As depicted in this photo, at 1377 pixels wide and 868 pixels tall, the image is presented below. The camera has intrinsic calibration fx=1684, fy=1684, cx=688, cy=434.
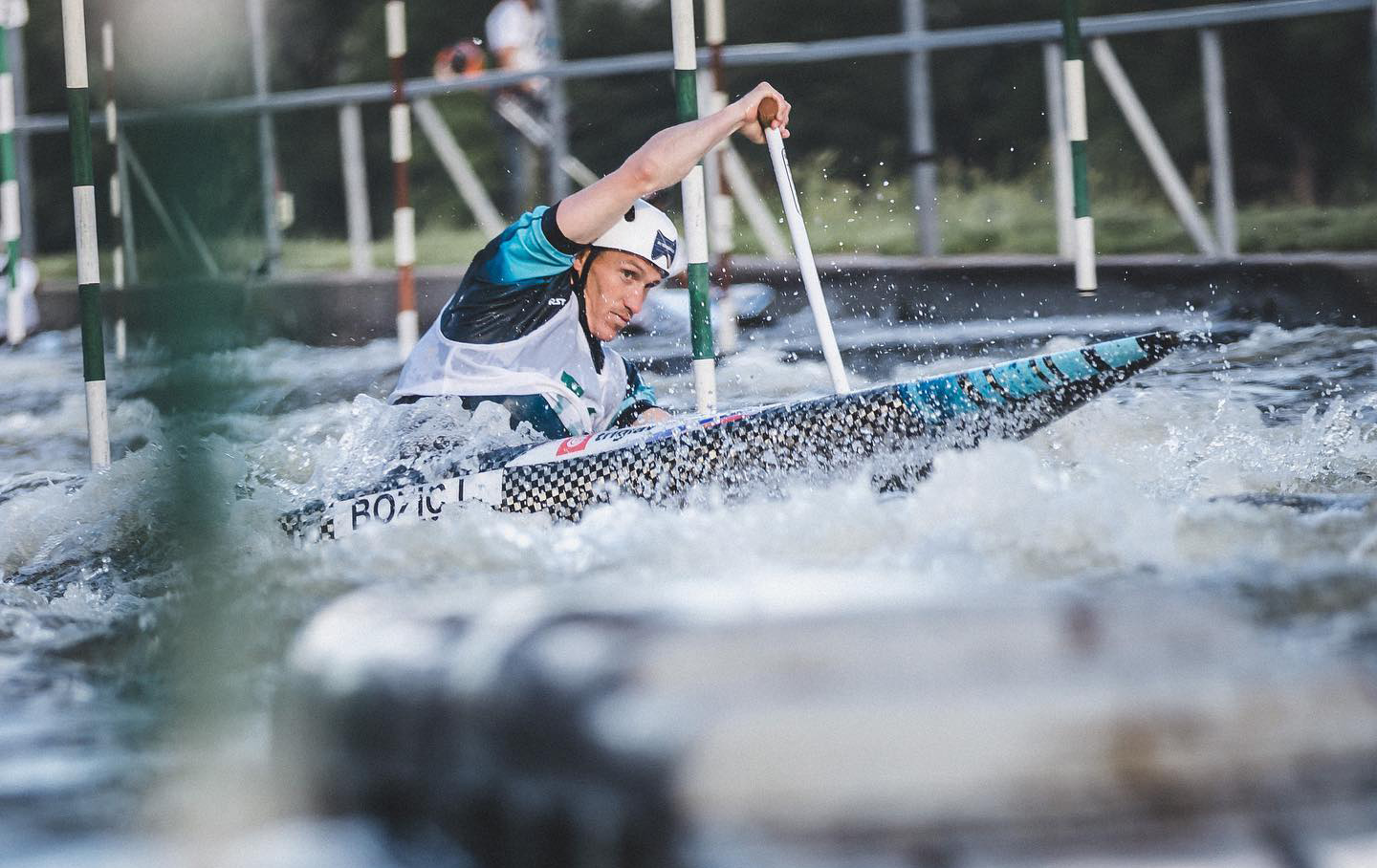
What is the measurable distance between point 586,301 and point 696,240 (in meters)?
0.45

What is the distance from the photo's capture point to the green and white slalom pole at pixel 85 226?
4449mm

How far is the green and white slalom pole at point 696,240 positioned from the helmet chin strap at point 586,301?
0.98 ft

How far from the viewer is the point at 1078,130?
5.36 m

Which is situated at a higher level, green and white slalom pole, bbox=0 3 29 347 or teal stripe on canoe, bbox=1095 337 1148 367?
green and white slalom pole, bbox=0 3 29 347

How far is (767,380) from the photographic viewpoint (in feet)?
23.0

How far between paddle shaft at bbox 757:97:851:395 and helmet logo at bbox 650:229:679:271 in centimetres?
33

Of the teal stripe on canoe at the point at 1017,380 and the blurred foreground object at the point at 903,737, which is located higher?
the teal stripe on canoe at the point at 1017,380

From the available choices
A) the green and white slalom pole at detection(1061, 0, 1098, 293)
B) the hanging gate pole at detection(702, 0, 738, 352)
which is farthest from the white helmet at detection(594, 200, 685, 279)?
the green and white slalom pole at detection(1061, 0, 1098, 293)

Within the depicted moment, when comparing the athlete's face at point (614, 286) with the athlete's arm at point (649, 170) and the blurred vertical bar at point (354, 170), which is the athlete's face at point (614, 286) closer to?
the athlete's arm at point (649, 170)

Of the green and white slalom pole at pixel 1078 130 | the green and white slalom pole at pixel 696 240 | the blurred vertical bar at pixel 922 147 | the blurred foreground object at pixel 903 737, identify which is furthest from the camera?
the blurred vertical bar at pixel 922 147

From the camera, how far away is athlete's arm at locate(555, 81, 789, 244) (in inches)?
161

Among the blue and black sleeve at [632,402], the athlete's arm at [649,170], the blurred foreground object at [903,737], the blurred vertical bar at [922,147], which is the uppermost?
the blurred vertical bar at [922,147]

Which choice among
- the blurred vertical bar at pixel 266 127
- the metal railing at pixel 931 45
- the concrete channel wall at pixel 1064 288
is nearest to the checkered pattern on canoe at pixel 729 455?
the concrete channel wall at pixel 1064 288

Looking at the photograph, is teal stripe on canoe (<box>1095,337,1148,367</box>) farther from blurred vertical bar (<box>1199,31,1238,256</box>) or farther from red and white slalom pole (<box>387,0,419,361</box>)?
blurred vertical bar (<box>1199,31,1238,256</box>)
